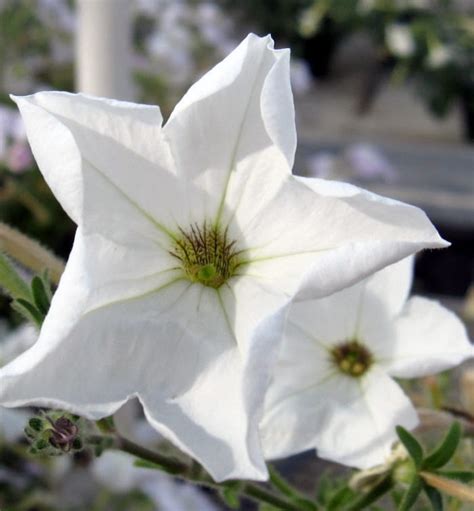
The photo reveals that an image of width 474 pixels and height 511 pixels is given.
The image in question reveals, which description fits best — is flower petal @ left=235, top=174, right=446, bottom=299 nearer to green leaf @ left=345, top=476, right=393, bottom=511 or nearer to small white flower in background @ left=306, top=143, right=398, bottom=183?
green leaf @ left=345, top=476, right=393, bottom=511

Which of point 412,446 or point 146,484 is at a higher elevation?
point 412,446

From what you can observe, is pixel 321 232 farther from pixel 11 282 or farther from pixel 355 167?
pixel 355 167

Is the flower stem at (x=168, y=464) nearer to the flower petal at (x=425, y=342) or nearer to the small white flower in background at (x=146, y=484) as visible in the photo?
the flower petal at (x=425, y=342)

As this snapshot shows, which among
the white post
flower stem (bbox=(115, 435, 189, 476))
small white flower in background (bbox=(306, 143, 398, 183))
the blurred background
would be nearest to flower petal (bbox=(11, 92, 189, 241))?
flower stem (bbox=(115, 435, 189, 476))

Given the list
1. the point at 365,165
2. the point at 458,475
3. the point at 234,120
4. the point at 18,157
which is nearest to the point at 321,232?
the point at 234,120

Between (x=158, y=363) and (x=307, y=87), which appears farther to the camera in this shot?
(x=307, y=87)

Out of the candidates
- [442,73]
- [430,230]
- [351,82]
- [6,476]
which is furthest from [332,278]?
[351,82]

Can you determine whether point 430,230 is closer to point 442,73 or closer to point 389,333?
point 389,333
